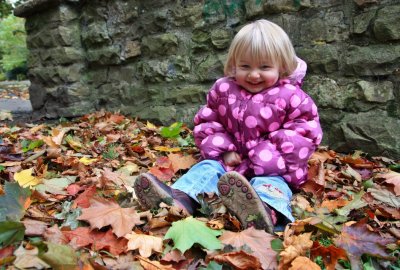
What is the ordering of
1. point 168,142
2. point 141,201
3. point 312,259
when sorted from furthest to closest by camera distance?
1. point 168,142
2. point 141,201
3. point 312,259

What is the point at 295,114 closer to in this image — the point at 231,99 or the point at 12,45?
the point at 231,99


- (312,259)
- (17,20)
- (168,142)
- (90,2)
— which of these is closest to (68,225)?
(312,259)

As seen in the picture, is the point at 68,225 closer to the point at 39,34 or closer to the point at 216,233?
the point at 216,233

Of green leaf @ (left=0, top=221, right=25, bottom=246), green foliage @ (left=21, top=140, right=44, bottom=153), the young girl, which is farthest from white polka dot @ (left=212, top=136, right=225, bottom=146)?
green foliage @ (left=21, top=140, right=44, bottom=153)

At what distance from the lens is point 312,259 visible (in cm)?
128

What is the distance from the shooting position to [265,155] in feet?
6.09

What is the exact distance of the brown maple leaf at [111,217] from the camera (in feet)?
4.51

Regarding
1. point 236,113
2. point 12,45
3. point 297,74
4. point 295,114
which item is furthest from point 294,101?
point 12,45

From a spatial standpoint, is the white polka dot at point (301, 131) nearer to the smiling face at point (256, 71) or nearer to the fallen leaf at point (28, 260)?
the smiling face at point (256, 71)

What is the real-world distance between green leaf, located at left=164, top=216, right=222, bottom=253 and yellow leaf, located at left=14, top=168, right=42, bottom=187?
2.76 ft

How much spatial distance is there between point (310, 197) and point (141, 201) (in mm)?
830

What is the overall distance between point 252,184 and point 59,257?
3.22ft

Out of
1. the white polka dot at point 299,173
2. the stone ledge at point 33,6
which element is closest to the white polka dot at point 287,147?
the white polka dot at point 299,173

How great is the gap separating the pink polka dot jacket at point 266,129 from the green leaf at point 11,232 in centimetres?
102
